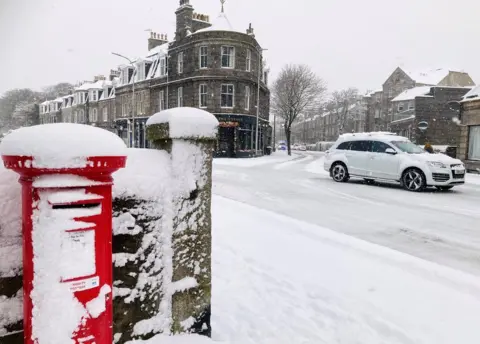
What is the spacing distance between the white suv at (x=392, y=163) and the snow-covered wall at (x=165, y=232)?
1023 cm

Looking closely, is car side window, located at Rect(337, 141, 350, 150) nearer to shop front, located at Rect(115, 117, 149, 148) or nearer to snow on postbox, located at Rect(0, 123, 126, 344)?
snow on postbox, located at Rect(0, 123, 126, 344)

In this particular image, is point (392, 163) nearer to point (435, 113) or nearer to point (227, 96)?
point (227, 96)

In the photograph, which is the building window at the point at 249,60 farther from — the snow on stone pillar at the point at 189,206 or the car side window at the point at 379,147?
the snow on stone pillar at the point at 189,206

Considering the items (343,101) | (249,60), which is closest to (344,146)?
(249,60)

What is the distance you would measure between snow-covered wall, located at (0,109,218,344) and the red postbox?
50 cm

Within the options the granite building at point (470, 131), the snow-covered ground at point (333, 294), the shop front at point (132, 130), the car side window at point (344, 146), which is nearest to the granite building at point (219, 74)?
the shop front at point (132, 130)

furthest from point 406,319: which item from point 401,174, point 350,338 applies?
point 401,174

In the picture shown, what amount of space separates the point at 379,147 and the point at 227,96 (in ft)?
69.2

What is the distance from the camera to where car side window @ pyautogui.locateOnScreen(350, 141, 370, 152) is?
486 inches

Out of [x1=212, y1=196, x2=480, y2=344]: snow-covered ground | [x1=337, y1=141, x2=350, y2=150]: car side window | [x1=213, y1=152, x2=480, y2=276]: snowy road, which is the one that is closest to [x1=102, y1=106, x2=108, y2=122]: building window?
[x1=213, y1=152, x2=480, y2=276]: snowy road

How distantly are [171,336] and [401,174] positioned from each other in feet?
35.2

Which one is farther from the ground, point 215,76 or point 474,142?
point 215,76

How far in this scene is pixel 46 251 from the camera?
1.54 meters

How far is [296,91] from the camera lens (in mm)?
42312
